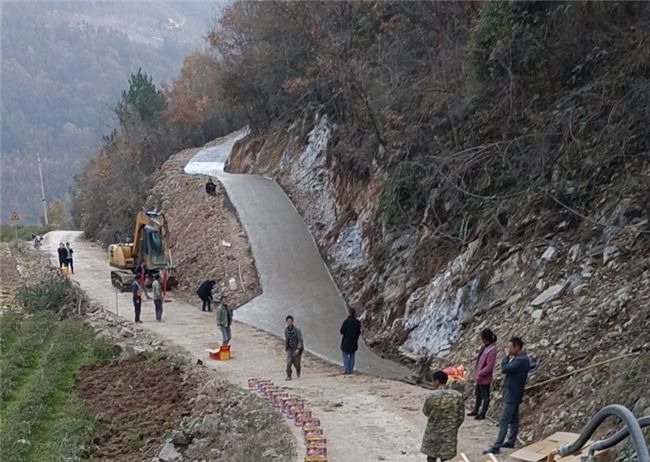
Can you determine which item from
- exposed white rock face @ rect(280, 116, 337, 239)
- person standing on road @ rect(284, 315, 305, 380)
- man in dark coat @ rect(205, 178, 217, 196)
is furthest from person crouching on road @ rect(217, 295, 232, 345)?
man in dark coat @ rect(205, 178, 217, 196)

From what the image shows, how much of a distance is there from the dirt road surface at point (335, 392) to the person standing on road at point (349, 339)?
1.10 ft

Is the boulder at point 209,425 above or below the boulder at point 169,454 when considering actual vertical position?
above

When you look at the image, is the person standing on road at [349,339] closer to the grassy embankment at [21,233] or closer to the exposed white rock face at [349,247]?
the exposed white rock face at [349,247]

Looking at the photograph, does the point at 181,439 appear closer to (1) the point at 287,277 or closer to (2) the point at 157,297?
(2) the point at 157,297

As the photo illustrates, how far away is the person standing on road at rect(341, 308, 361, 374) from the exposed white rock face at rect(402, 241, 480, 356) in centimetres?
137

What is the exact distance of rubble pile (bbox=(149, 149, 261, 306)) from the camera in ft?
87.8

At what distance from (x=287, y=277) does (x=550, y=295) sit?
13.5 metres

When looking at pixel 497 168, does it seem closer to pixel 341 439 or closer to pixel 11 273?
pixel 341 439

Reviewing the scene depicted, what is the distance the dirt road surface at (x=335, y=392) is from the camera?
1164 centimetres

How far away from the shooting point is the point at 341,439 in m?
12.1

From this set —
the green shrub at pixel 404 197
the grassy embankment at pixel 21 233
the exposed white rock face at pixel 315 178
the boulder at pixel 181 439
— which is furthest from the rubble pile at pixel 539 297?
the grassy embankment at pixel 21 233

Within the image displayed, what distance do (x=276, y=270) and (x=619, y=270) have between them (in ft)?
50.5

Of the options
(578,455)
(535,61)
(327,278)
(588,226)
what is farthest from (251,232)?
(578,455)

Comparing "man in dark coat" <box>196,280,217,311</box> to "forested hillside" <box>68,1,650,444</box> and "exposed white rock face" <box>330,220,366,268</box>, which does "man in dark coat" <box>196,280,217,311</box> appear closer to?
"forested hillside" <box>68,1,650,444</box>
